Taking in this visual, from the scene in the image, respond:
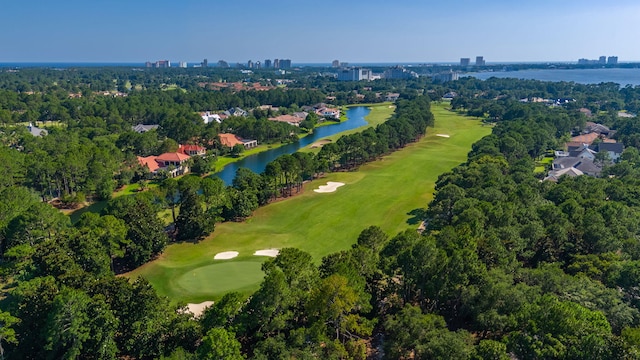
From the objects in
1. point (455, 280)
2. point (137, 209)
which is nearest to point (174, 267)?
point (137, 209)

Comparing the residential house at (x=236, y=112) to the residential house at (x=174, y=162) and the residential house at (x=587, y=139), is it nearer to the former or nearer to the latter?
the residential house at (x=174, y=162)

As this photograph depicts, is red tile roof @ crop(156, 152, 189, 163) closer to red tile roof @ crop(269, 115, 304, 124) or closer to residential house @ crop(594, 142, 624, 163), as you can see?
red tile roof @ crop(269, 115, 304, 124)

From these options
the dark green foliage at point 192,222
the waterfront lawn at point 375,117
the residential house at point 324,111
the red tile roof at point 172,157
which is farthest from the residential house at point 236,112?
the dark green foliage at point 192,222

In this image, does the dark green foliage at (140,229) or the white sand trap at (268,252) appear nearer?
the dark green foliage at (140,229)

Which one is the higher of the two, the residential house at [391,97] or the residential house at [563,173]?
the residential house at [391,97]

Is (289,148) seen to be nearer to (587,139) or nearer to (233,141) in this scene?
(233,141)

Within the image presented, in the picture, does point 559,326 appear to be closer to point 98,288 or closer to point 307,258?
point 307,258

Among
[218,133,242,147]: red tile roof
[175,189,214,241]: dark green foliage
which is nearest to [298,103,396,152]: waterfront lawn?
[218,133,242,147]: red tile roof
